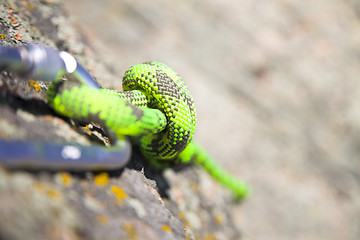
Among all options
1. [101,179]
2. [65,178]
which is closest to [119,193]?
[101,179]

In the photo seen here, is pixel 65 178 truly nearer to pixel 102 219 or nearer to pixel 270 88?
pixel 102 219

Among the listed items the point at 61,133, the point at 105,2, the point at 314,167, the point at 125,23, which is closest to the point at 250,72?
the point at 314,167

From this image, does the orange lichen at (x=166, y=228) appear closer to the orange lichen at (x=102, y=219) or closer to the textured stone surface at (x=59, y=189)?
the textured stone surface at (x=59, y=189)

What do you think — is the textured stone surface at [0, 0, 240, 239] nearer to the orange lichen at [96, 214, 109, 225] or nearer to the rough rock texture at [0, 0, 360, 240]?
the orange lichen at [96, 214, 109, 225]

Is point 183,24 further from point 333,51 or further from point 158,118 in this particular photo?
point 158,118

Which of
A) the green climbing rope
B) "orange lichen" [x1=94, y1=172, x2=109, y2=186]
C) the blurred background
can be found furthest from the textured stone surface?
the blurred background

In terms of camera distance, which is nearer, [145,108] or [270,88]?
[145,108]

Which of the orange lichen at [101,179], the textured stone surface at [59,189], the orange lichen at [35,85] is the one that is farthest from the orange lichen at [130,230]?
the orange lichen at [35,85]
